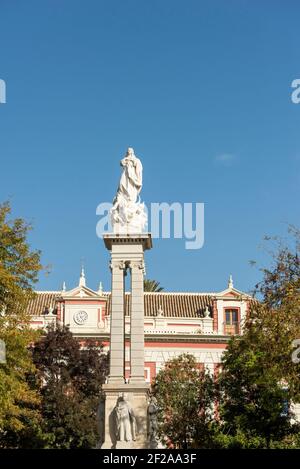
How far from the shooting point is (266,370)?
25828 millimetres

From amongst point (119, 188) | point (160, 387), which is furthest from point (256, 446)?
point (119, 188)

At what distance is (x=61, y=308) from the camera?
50.8 metres

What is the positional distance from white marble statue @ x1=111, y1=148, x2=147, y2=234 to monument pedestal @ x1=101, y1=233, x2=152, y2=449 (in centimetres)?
38

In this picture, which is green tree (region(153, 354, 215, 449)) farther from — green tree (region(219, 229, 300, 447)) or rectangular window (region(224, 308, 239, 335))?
rectangular window (region(224, 308, 239, 335))

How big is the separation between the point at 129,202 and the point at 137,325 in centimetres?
410

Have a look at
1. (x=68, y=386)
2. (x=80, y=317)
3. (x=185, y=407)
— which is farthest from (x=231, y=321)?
(x=68, y=386)

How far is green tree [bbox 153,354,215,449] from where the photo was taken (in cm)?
3916

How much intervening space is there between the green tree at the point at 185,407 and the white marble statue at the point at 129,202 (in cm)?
1497

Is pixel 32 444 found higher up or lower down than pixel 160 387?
lower down

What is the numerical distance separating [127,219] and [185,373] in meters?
17.3
